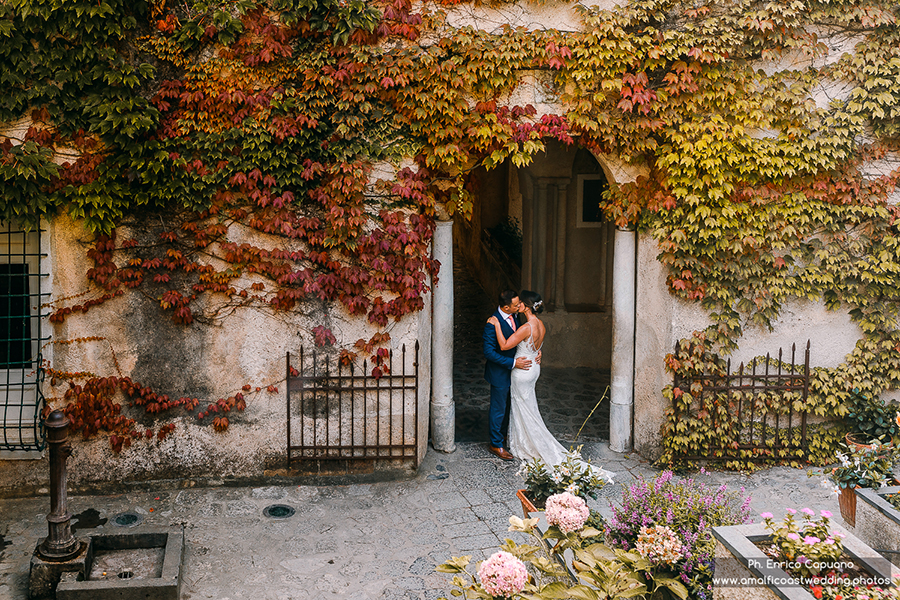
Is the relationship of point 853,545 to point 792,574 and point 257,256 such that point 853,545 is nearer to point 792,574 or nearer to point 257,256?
point 792,574

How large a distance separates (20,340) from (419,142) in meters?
4.31

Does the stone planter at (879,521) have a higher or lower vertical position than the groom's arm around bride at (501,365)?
lower

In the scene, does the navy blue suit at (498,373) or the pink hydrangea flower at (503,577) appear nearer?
the pink hydrangea flower at (503,577)

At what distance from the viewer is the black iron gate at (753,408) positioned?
27.1 ft

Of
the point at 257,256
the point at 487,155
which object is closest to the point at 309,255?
the point at 257,256

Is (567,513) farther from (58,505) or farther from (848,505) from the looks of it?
(58,505)

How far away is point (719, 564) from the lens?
4.86 m

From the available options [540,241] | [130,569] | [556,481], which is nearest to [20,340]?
[130,569]

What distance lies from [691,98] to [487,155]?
211 centimetres

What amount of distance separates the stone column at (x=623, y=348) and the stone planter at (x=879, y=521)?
9.62 ft

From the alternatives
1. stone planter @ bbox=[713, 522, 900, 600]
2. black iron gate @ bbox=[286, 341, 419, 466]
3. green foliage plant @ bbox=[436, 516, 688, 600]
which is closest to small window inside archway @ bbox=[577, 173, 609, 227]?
black iron gate @ bbox=[286, 341, 419, 466]

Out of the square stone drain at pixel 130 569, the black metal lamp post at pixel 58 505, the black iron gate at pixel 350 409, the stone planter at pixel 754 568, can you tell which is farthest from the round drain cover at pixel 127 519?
the stone planter at pixel 754 568

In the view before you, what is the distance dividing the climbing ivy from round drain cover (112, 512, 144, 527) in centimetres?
197

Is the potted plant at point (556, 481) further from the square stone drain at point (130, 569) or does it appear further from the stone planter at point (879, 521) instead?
the square stone drain at point (130, 569)
